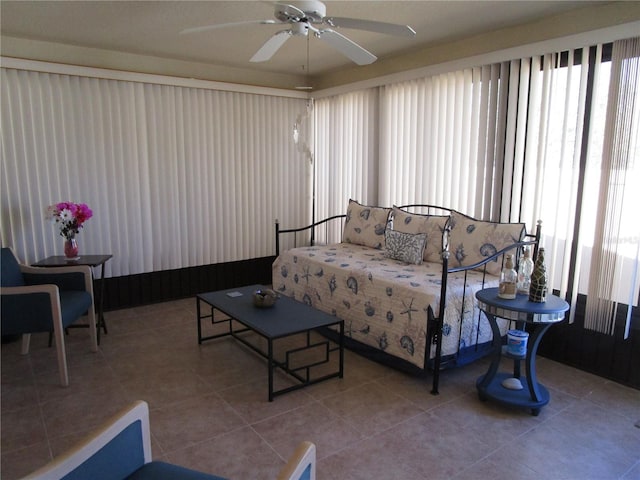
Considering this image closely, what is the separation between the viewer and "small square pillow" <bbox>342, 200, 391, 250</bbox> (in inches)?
173

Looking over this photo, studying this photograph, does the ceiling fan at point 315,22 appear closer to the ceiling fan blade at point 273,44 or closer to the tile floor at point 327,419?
the ceiling fan blade at point 273,44

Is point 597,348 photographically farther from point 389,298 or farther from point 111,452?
point 111,452

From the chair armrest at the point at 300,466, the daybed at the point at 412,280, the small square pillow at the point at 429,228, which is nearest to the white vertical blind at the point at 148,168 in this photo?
the daybed at the point at 412,280

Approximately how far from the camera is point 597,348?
3.21m

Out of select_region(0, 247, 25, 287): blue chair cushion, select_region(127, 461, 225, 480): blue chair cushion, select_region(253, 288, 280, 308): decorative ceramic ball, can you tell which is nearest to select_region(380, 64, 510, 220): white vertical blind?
select_region(253, 288, 280, 308): decorative ceramic ball

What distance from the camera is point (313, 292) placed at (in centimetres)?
396

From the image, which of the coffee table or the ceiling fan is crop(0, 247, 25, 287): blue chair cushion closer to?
the coffee table

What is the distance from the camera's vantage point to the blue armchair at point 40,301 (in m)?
2.91

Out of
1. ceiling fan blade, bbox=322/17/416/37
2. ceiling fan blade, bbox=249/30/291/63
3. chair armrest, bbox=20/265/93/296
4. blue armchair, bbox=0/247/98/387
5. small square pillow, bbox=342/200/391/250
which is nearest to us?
ceiling fan blade, bbox=322/17/416/37

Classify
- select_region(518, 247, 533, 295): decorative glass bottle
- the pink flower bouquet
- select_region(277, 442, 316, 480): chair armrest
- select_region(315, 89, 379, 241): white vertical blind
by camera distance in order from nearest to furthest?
select_region(277, 442, 316, 480): chair armrest < select_region(518, 247, 533, 295): decorative glass bottle < the pink flower bouquet < select_region(315, 89, 379, 241): white vertical blind

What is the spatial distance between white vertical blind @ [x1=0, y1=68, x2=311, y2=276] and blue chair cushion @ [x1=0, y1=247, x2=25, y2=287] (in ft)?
2.77

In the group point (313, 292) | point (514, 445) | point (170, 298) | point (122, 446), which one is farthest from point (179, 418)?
point (170, 298)

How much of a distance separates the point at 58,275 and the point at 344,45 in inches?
106

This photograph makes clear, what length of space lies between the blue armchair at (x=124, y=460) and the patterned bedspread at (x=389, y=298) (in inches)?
68.7
